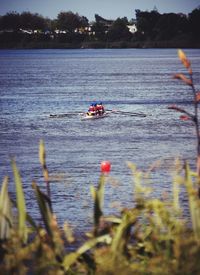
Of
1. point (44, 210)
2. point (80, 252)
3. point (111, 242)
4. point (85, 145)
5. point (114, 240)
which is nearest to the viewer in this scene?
point (114, 240)

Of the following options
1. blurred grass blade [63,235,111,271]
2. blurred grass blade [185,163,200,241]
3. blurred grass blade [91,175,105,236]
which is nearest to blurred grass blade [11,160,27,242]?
blurred grass blade [63,235,111,271]

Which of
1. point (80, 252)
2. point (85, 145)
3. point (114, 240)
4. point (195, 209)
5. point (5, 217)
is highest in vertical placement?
point (195, 209)

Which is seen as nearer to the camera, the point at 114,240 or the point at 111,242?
the point at 114,240

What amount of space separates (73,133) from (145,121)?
8225mm

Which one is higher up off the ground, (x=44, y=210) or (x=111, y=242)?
(x=44, y=210)

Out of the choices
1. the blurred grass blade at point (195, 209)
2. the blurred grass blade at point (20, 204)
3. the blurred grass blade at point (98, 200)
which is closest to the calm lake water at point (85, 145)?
the blurred grass blade at point (98, 200)

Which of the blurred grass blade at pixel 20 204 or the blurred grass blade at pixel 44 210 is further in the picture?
the blurred grass blade at pixel 44 210

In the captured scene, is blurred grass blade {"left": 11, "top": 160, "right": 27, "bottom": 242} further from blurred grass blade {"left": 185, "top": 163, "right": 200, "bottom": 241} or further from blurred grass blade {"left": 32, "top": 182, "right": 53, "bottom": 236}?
blurred grass blade {"left": 185, "top": 163, "right": 200, "bottom": 241}

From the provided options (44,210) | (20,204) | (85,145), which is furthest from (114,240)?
(85,145)

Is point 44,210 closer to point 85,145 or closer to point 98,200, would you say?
point 98,200

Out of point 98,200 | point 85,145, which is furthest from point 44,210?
point 85,145

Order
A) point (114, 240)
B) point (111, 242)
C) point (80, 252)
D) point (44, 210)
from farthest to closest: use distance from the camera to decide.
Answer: point (111, 242) → point (44, 210) → point (80, 252) → point (114, 240)

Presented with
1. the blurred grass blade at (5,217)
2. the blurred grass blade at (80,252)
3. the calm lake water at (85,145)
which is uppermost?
the blurred grass blade at (5,217)

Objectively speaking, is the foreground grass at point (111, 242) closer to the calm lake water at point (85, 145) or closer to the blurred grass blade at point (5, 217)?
the blurred grass blade at point (5, 217)
